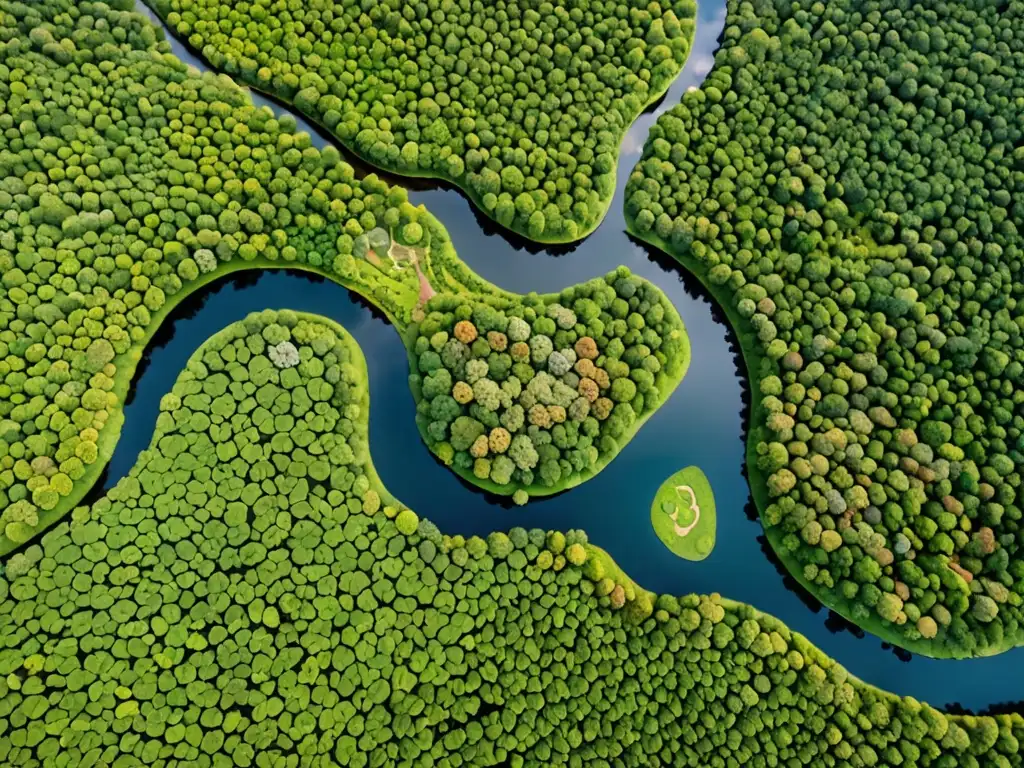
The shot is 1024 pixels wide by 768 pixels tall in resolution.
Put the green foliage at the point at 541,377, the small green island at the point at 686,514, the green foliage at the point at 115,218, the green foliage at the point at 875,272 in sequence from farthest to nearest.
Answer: the small green island at the point at 686,514 < the green foliage at the point at 541,377 < the green foliage at the point at 875,272 < the green foliage at the point at 115,218

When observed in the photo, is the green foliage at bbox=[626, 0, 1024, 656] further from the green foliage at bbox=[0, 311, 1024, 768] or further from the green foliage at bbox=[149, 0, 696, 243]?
the green foliage at bbox=[0, 311, 1024, 768]

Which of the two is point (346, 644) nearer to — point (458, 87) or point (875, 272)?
point (458, 87)

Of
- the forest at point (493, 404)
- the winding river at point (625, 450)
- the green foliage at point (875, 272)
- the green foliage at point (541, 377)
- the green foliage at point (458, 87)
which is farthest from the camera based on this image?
the green foliage at point (458, 87)

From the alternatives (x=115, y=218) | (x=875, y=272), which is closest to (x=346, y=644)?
(x=115, y=218)

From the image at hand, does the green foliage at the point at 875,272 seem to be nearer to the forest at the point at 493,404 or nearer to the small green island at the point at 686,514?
the forest at the point at 493,404

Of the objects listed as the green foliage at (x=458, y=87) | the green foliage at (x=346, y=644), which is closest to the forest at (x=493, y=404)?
the green foliage at (x=346, y=644)

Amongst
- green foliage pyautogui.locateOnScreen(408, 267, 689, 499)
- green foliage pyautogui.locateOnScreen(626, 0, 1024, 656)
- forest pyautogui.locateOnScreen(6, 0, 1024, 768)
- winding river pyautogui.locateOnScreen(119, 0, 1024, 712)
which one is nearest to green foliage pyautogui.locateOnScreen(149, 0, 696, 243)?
forest pyautogui.locateOnScreen(6, 0, 1024, 768)

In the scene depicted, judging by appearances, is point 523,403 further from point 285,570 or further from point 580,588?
point 285,570
